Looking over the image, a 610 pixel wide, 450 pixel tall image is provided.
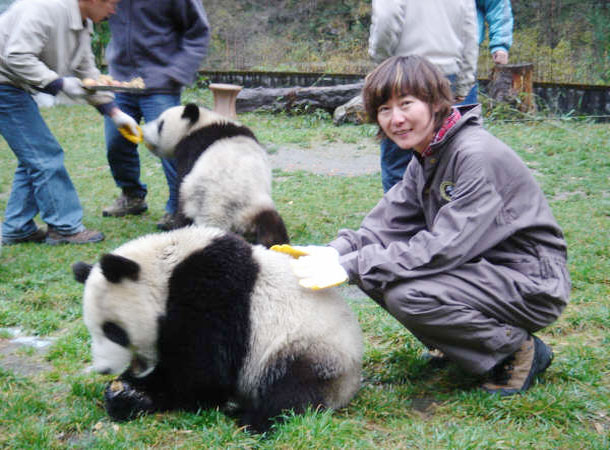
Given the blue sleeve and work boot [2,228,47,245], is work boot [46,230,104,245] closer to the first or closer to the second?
work boot [2,228,47,245]

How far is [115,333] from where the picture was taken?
2773mm

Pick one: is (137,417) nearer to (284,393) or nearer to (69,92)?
(284,393)

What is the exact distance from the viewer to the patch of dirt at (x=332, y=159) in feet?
28.7

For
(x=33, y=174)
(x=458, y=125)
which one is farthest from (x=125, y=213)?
(x=458, y=125)

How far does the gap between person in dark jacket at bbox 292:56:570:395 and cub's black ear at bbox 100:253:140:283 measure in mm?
716

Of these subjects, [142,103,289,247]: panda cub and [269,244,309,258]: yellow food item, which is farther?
[142,103,289,247]: panda cub

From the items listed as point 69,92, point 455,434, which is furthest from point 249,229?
point 455,434

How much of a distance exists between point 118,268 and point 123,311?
0.22 metres

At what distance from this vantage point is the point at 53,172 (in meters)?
5.56

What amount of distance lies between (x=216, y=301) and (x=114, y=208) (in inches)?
174

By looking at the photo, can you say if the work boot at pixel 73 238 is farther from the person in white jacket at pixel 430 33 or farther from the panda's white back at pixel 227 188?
the person in white jacket at pixel 430 33

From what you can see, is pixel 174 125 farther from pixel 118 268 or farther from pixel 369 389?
pixel 369 389

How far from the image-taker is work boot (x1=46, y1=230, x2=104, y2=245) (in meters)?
5.74

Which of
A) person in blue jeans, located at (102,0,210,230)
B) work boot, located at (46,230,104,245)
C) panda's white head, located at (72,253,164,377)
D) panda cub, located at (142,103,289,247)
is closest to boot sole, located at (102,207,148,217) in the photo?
person in blue jeans, located at (102,0,210,230)
